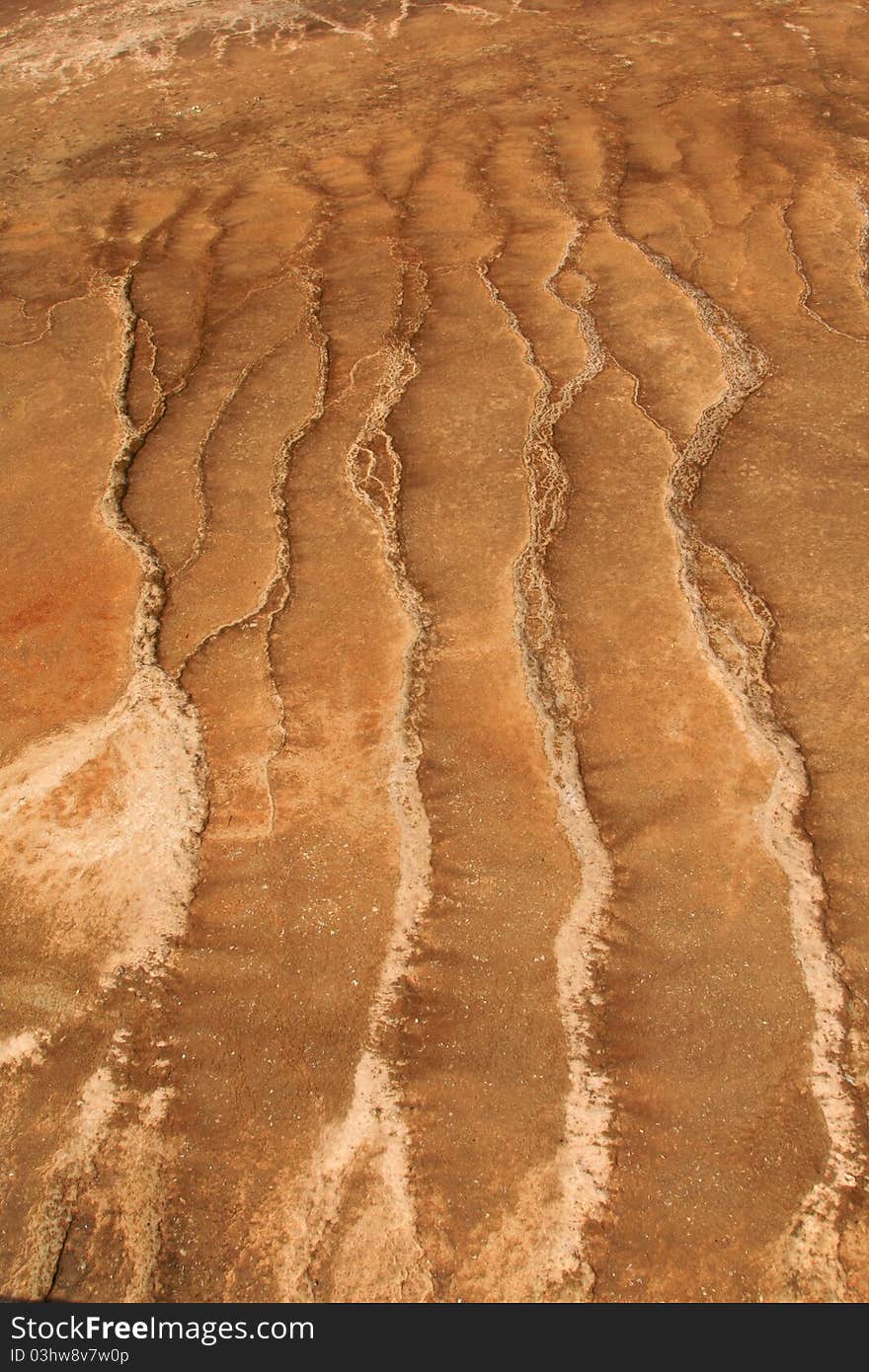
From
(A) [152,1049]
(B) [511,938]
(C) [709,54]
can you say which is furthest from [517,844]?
(C) [709,54]

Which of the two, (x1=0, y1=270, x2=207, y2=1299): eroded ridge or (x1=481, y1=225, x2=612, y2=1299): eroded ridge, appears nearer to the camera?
(x1=481, y1=225, x2=612, y2=1299): eroded ridge

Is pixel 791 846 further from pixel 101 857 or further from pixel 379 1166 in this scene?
pixel 101 857

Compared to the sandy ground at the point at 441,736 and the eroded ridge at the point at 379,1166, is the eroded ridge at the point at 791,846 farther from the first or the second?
the eroded ridge at the point at 379,1166

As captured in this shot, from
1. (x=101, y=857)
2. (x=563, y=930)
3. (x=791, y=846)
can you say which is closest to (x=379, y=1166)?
(x=563, y=930)

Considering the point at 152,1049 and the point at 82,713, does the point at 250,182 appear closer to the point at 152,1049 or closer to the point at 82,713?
the point at 82,713

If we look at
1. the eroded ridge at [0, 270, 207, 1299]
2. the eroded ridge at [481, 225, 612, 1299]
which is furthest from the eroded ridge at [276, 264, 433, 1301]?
the eroded ridge at [0, 270, 207, 1299]

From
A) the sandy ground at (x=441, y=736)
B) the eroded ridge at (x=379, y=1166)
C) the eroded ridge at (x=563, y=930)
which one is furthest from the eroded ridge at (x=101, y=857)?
the eroded ridge at (x=563, y=930)

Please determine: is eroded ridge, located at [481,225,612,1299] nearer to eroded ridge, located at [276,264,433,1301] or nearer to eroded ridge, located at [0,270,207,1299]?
eroded ridge, located at [276,264,433,1301]
